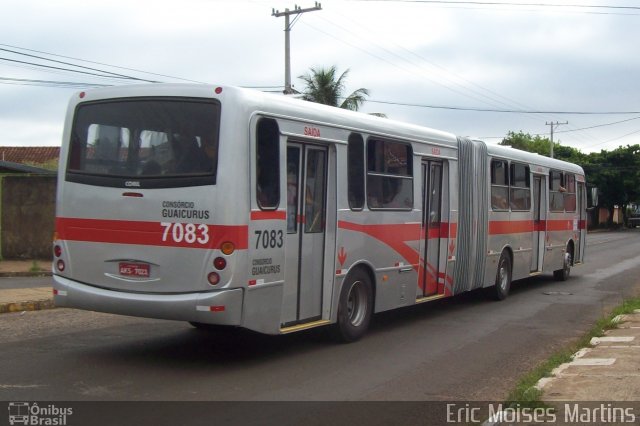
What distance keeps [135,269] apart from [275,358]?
1.98 metres

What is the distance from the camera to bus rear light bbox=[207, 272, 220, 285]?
23.7 feet

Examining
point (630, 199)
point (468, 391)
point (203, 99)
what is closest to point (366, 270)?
point (468, 391)

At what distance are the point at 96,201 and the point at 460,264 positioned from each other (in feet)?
22.2

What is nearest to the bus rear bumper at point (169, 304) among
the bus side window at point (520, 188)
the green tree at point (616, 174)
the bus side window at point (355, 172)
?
the bus side window at point (355, 172)

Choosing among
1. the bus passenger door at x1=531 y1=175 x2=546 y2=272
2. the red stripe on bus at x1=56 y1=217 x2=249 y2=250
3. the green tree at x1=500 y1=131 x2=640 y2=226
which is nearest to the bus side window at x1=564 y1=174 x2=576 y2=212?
the bus passenger door at x1=531 y1=175 x2=546 y2=272

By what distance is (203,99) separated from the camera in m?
7.55

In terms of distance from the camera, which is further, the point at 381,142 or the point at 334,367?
the point at 381,142

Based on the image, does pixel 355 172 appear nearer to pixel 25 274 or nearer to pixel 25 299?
pixel 25 299

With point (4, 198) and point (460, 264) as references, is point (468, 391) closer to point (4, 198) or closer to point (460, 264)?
point (460, 264)

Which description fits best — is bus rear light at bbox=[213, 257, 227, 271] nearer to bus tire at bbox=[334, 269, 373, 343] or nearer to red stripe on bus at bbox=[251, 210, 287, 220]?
red stripe on bus at bbox=[251, 210, 287, 220]

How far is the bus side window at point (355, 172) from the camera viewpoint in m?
9.20

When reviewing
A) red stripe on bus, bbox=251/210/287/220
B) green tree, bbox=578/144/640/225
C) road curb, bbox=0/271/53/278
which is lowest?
road curb, bbox=0/271/53/278

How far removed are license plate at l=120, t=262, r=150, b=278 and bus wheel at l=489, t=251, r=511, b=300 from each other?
8.43m

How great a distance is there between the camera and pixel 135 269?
7559 mm
